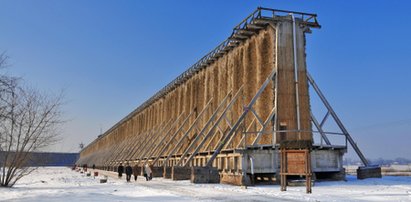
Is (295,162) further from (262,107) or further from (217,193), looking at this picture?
(262,107)

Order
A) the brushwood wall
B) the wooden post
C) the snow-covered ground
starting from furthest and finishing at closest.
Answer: the brushwood wall → the wooden post → the snow-covered ground

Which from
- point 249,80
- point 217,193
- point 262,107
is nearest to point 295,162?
point 217,193

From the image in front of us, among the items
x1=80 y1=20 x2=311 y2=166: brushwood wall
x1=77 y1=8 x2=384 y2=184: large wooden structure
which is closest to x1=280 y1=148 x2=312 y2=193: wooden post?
x1=77 y1=8 x2=384 y2=184: large wooden structure

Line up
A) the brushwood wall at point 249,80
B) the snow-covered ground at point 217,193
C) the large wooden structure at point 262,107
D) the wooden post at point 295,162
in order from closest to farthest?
the snow-covered ground at point 217,193 → the wooden post at point 295,162 → the large wooden structure at point 262,107 → the brushwood wall at point 249,80

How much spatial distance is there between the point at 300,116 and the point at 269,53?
4298 mm

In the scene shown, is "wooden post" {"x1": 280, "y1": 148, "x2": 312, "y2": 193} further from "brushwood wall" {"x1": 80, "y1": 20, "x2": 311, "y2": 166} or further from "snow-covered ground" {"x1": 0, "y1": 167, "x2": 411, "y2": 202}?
"brushwood wall" {"x1": 80, "y1": 20, "x2": 311, "y2": 166}

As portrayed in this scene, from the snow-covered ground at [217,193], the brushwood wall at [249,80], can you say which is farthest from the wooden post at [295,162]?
the brushwood wall at [249,80]

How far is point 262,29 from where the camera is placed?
2669 cm

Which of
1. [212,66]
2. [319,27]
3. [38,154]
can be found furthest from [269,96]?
[38,154]

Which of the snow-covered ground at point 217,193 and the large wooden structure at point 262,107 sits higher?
the large wooden structure at point 262,107

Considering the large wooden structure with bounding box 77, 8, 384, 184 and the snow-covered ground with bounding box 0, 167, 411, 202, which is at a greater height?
the large wooden structure with bounding box 77, 8, 384, 184

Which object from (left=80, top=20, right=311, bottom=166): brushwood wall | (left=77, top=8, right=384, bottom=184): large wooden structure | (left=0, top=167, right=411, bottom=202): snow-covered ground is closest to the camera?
(left=0, top=167, right=411, bottom=202): snow-covered ground

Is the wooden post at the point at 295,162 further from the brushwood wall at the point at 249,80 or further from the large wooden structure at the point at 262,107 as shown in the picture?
the brushwood wall at the point at 249,80

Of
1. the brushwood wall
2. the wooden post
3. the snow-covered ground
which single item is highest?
the brushwood wall
